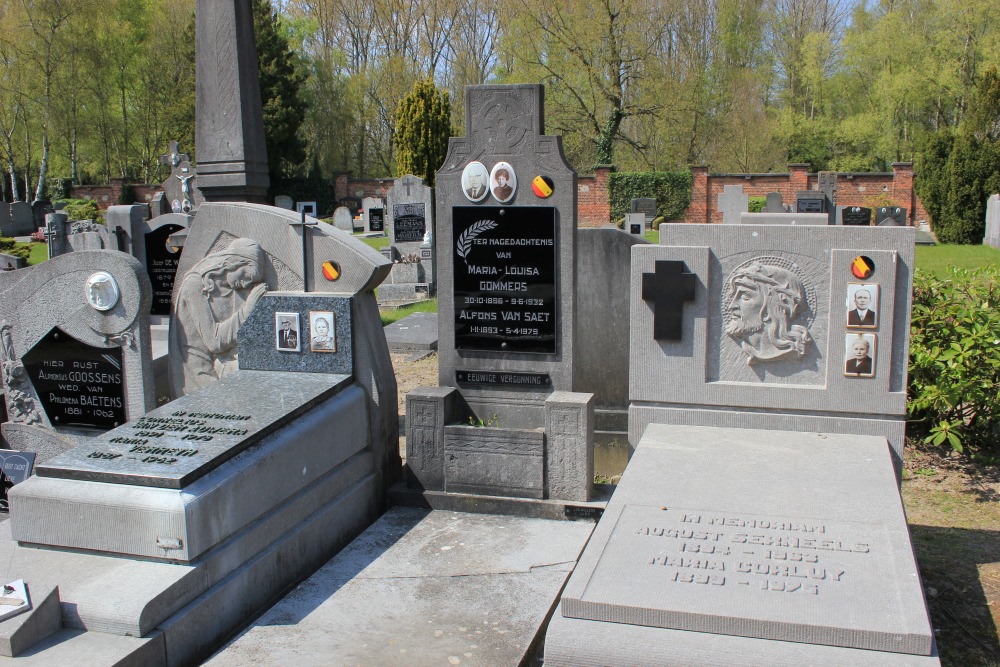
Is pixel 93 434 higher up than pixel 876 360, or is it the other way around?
pixel 876 360

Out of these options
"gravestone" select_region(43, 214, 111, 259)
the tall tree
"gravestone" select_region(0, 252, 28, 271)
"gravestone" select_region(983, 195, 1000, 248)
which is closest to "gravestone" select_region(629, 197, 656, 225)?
→ "gravestone" select_region(983, 195, 1000, 248)

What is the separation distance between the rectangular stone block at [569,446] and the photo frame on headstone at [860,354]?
1.33 m

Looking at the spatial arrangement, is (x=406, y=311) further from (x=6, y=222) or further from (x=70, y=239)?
(x=6, y=222)

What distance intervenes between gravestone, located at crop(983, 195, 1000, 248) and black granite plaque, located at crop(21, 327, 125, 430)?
71.1ft

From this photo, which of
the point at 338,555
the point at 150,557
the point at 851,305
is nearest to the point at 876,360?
the point at 851,305

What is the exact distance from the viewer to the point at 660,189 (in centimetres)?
3209

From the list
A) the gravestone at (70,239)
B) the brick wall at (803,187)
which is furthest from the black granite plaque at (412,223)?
the brick wall at (803,187)

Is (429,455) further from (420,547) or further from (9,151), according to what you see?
(9,151)

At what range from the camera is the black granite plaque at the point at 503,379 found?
17.7 ft

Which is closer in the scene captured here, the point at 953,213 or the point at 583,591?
the point at 583,591

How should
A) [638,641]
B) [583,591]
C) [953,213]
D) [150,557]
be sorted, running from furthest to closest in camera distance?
[953,213] < [150,557] < [583,591] < [638,641]

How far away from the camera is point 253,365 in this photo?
5148 millimetres

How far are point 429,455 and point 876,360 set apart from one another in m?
2.46

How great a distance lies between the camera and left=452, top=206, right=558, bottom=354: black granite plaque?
5.23 m
